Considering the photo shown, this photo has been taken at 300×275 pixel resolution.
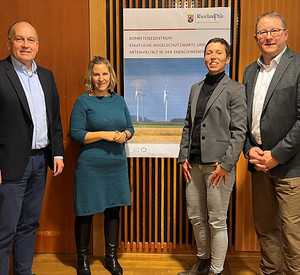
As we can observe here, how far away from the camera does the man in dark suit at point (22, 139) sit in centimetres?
234

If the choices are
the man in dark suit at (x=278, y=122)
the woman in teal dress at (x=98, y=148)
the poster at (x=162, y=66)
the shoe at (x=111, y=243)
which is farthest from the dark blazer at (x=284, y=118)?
the shoe at (x=111, y=243)

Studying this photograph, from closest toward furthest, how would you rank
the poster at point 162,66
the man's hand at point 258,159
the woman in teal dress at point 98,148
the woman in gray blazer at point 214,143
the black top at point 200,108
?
the man's hand at point 258,159 < the woman in gray blazer at point 214,143 < the black top at point 200,108 < the woman in teal dress at point 98,148 < the poster at point 162,66

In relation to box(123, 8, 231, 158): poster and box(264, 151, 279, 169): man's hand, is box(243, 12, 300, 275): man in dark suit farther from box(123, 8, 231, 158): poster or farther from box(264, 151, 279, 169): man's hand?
box(123, 8, 231, 158): poster

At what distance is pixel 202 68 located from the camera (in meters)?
3.17

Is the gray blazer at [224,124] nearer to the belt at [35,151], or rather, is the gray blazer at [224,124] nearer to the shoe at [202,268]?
the shoe at [202,268]

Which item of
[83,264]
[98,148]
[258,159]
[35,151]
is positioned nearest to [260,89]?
[258,159]

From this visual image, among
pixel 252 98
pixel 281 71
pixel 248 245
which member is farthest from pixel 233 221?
pixel 281 71

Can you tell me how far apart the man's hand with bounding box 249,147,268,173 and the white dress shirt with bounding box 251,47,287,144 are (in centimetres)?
9

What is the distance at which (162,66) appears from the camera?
319 cm

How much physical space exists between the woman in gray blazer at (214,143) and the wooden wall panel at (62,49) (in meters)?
1.14

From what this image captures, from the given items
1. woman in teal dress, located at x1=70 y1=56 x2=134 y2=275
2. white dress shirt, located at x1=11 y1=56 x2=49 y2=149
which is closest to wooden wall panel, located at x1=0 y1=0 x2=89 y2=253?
woman in teal dress, located at x1=70 y1=56 x2=134 y2=275

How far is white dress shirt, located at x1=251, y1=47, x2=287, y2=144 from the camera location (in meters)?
2.39

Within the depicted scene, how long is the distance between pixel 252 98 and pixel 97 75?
121 centimetres

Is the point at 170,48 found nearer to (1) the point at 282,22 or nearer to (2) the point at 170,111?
(2) the point at 170,111
